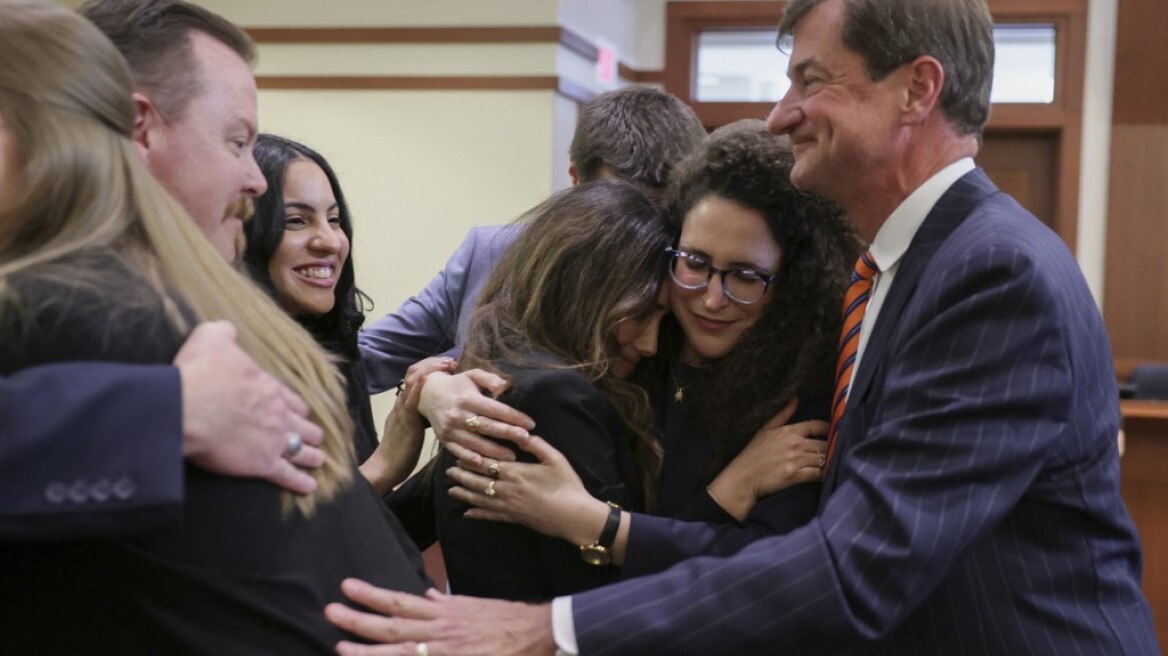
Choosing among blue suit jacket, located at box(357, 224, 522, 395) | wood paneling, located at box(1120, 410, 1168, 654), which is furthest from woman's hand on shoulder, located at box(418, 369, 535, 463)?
Answer: wood paneling, located at box(1120, 410, 1168, 654)

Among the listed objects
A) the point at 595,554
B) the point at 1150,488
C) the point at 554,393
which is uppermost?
the point at 554,393

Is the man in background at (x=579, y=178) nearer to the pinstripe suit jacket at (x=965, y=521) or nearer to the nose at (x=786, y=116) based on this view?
the nose at (x=786, y=116)

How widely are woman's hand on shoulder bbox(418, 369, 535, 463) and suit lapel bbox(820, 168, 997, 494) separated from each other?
0.44 meters

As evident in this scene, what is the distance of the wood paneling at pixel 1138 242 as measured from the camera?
7.08 metres

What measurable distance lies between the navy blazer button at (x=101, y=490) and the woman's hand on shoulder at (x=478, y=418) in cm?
82

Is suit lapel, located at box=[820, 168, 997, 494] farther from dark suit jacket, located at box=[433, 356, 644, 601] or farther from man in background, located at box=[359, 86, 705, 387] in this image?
man in background, located at box=[359, 86, 705, 387]

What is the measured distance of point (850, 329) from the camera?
1812 millimetres

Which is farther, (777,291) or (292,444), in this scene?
(777,291)

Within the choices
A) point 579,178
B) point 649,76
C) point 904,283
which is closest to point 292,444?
point 904,283

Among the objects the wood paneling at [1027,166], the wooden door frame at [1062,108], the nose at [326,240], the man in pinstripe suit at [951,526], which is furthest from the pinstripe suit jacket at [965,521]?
the wood paneling at [1027,166]

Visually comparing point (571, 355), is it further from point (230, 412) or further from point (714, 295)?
point (230, 412)

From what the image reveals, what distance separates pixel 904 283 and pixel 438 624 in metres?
0.73

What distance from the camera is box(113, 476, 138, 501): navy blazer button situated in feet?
3.26

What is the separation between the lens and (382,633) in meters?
1.27
